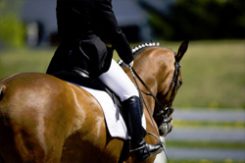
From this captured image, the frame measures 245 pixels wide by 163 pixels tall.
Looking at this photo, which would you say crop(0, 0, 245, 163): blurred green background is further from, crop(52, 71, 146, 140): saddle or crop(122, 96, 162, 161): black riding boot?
crop(52, 71, 146, 140): saddle

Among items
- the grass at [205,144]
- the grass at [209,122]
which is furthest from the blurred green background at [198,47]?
the grass at [205,144]

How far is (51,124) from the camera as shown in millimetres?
6238

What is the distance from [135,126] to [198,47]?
61.9 ft

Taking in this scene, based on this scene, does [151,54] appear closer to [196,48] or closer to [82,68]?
[82,68]

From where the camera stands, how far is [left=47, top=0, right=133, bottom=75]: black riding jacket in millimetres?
6734

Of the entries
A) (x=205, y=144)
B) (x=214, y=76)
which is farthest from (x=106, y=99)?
(x=214, y=76)

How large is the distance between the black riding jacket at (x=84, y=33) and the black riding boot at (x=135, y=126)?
40cm

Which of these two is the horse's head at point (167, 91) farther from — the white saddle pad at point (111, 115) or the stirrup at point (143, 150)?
the white saddle pad at point (111, 115)

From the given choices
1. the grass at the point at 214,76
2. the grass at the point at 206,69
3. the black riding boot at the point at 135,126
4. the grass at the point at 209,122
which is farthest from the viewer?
the grass at the point at 206,69

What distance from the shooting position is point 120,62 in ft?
25.2

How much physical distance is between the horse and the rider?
0.20 metres

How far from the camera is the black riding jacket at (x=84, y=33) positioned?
6.73 metres

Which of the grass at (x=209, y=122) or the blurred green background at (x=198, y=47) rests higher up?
the grass at (x=209, y=122)

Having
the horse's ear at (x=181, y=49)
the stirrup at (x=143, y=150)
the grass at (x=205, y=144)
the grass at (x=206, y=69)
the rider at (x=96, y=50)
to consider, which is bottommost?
the grass at (x=206, y=69)
